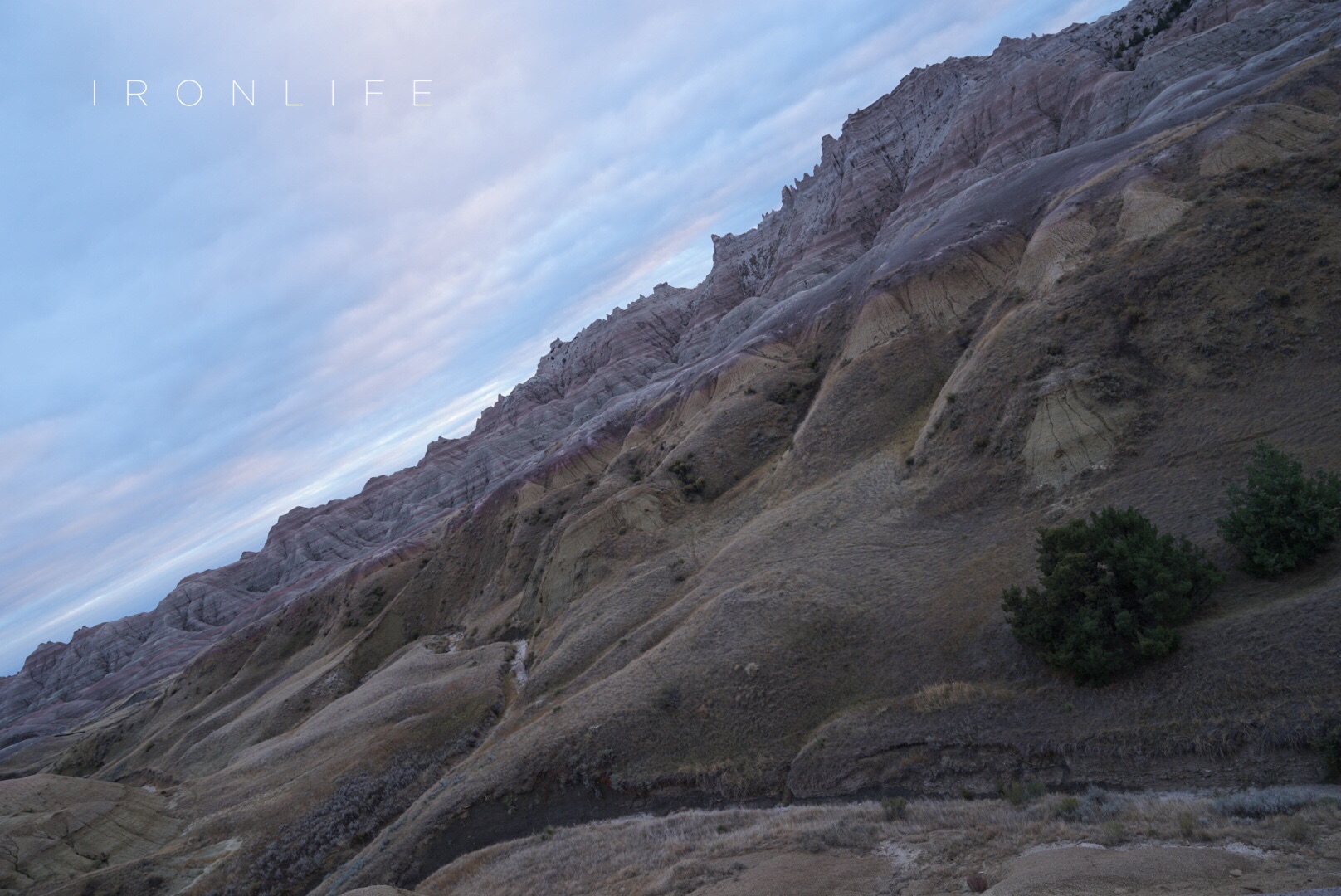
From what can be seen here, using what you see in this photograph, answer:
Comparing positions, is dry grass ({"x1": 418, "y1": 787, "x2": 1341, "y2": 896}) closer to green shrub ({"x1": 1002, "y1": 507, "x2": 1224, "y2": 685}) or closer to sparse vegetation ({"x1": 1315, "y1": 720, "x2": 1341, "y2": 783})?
sparse vegetation ({"x1": 1315, "y1": 720, "x2": 1341, "y2": 783})

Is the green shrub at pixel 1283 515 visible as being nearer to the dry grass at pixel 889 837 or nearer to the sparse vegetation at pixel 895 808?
the dry grass at pixel 889 837

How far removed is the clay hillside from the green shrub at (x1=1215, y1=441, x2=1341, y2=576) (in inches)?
23.2

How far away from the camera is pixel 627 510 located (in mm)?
43875

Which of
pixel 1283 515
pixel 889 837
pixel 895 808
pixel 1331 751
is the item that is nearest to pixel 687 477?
pixel 895 808

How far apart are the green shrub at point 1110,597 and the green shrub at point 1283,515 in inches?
43.9

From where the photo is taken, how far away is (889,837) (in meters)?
12.9

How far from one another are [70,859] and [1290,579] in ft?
148

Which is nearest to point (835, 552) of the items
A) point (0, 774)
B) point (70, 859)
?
point (70, 859)

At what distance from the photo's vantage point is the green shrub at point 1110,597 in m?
16.2

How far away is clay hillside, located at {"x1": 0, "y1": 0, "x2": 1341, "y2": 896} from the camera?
44.8 feet

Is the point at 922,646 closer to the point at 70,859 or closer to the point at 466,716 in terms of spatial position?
the point at 466,716

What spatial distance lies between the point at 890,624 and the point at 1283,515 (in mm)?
11363

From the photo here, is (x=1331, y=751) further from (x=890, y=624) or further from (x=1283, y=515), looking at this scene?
(x=890, y=624)

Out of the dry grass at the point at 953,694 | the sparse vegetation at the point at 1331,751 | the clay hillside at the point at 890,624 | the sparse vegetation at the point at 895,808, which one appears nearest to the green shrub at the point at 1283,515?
the clay hillside at the point at 890,624
